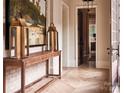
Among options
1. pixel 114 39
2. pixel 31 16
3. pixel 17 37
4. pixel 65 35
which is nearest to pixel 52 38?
pixel 31 16

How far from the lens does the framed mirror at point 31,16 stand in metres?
3.52

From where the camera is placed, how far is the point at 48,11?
232 inches

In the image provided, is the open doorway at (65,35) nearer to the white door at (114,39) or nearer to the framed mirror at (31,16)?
the framed mirror at (31,16)

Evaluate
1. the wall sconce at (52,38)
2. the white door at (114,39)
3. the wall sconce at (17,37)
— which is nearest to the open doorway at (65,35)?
the wall sconce at (52,38)

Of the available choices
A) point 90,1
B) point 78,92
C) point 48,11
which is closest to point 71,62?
point 90,1

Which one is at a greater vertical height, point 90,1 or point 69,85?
point 90,1

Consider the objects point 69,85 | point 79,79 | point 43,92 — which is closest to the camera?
point 43,92

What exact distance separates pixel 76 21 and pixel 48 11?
2.71 metres

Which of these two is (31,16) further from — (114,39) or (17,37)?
(114,39)

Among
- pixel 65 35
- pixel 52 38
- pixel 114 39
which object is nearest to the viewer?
pixel 114 39

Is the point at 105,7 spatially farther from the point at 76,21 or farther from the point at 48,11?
the point at 48,11

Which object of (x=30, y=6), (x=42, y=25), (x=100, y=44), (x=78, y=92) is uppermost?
(x=30, y=6)

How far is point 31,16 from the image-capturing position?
449cm

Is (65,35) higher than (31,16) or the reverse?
the reverse
